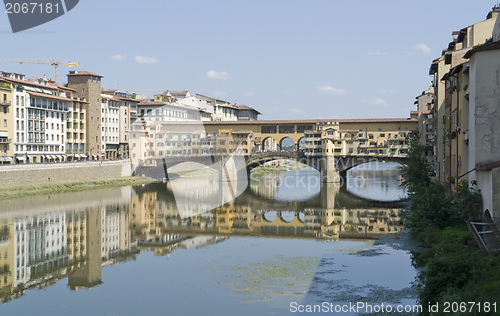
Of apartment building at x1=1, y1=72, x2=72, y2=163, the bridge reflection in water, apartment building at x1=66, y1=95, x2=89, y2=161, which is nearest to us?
the bridge reflection in water

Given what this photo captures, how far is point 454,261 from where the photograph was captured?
1403 centimetres

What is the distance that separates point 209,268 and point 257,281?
2.79 metres

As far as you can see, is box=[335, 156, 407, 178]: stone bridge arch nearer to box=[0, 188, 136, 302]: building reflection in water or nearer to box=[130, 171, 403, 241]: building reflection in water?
box=[130, 171, 403, 241]: building reflection in water

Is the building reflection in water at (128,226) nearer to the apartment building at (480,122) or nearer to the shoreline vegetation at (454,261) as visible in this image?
the shoreline vegetation at (454,261)

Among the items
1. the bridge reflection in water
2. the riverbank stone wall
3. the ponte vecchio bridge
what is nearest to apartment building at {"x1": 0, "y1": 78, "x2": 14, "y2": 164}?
the riverbank stone wall

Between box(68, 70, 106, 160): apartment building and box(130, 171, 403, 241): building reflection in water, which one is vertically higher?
box(68, 70, 106, 160): apartment building

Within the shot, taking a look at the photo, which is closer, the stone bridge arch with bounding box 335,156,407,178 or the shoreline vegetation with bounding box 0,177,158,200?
the shoreline vegetation with bounding box 0,177,158,200

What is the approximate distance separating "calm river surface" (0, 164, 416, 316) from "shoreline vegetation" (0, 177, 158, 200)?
2.16m

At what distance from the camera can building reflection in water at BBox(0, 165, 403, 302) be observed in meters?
21.2

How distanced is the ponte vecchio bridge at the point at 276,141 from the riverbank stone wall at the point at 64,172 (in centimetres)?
723

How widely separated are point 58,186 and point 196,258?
29759mm

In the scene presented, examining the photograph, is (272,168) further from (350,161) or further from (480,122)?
(480,122)

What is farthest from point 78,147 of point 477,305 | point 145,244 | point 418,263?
point 477,305

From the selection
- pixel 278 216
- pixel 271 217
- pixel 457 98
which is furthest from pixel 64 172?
pixel 457 98
